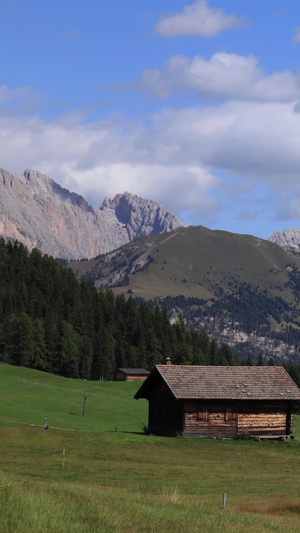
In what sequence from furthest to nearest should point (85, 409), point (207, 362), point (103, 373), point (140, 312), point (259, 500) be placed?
point (140, 312) → point (207, 362) → point (103, 373) → point (85, 409) → point (259, 500)

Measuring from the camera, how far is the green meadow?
17.1m

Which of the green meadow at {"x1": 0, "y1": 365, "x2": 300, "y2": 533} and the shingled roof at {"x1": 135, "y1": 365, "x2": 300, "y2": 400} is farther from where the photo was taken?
the shingled roof at {"x1": 135, "y1": 365, "x2": 300, "y2": 400}

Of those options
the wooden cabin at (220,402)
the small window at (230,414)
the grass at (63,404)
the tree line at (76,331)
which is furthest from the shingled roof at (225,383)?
the tree line at (76,331)

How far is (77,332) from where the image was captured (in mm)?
171125

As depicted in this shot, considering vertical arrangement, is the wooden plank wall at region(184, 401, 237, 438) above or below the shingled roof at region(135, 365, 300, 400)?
below

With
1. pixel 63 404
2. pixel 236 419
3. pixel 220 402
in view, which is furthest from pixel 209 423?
pixel 63 404

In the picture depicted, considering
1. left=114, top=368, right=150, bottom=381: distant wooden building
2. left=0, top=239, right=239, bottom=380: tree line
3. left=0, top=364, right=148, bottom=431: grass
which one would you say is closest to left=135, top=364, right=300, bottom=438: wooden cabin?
left=0, top=364, right=148, bottom=431: grass

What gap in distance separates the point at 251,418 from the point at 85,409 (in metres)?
31.3

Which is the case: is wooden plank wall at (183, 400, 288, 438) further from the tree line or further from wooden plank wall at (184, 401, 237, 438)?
the tree line

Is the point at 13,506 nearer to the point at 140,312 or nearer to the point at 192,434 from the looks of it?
the point at 192,434

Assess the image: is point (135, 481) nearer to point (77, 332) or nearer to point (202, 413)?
point (202, 413)

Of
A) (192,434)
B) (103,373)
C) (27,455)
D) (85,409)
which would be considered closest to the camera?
(27,455)

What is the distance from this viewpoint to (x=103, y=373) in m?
160

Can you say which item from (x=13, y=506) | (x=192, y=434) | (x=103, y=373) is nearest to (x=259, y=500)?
(x=13, y=506)
